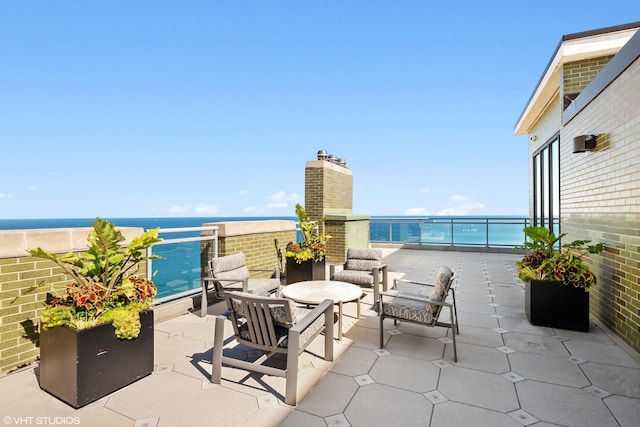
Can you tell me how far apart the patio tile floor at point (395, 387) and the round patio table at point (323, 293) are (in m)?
0.45

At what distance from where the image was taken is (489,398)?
89.1 inches

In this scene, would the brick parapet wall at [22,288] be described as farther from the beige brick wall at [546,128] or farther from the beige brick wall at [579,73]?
the beige brick wall at [546,128]

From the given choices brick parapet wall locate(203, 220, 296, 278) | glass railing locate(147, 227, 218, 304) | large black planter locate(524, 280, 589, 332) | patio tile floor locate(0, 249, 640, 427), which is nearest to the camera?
patio tile floor locate(0, 249, 640, 427)

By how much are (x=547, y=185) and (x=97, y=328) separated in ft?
32.0

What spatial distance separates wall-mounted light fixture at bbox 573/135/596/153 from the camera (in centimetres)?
418

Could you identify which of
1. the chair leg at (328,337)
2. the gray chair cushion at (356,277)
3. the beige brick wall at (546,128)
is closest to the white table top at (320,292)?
the chair leg at (328,337)

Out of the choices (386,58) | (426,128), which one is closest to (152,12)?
(386,58)

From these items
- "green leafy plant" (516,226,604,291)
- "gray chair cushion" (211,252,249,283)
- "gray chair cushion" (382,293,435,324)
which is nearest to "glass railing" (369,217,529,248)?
"green leafy plant" (516,226,604,291)

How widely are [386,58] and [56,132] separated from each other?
3828cm

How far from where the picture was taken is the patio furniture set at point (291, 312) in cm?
233

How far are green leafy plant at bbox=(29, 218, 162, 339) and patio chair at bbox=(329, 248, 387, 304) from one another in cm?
303

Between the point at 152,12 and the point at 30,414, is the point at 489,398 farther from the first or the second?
the point at 152,12

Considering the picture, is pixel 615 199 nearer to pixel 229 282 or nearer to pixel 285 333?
pixel 285 333

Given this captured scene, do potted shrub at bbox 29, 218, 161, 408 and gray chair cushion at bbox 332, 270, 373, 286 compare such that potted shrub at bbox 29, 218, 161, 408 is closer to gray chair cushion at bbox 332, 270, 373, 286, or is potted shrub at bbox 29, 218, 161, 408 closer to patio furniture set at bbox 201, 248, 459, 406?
patio furniture set at bbox 201, 248, 459, 406
